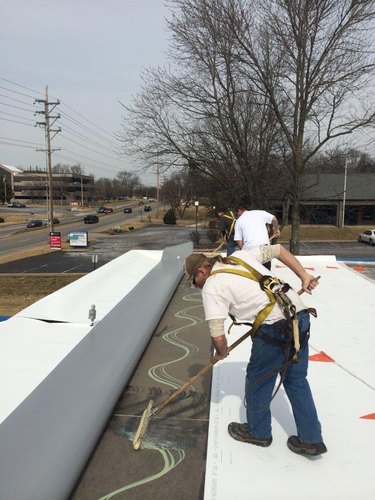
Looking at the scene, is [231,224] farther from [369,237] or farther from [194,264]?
[369,237]

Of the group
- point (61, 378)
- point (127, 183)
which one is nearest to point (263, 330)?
point (61, 378)

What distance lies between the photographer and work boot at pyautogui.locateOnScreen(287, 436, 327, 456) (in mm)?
2420

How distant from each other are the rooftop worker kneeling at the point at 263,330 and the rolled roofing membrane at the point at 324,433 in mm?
129

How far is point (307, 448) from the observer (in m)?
2.43

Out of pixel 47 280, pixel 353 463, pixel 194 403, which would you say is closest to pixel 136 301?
pixel 194 403

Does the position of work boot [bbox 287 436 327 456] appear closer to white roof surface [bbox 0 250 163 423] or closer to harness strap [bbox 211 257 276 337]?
harness strap [bbox 211 257 276 337]

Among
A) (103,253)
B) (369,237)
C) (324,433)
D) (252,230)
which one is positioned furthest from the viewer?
(369,237)

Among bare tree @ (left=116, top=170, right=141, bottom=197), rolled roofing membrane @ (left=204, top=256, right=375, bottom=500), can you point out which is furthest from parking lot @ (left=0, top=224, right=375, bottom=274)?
bare tree @ (left=116, top=170, right=141, bottom=197)

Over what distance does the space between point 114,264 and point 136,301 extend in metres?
2.58

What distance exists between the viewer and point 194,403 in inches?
Result: 127

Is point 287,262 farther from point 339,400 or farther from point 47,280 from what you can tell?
point 47,280

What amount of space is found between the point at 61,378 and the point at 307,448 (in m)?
1.57

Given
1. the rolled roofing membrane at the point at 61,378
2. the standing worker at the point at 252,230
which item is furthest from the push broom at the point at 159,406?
the standing worker at the point at 252,230

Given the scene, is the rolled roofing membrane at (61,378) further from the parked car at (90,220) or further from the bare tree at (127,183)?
the bare tree at (127,183)
